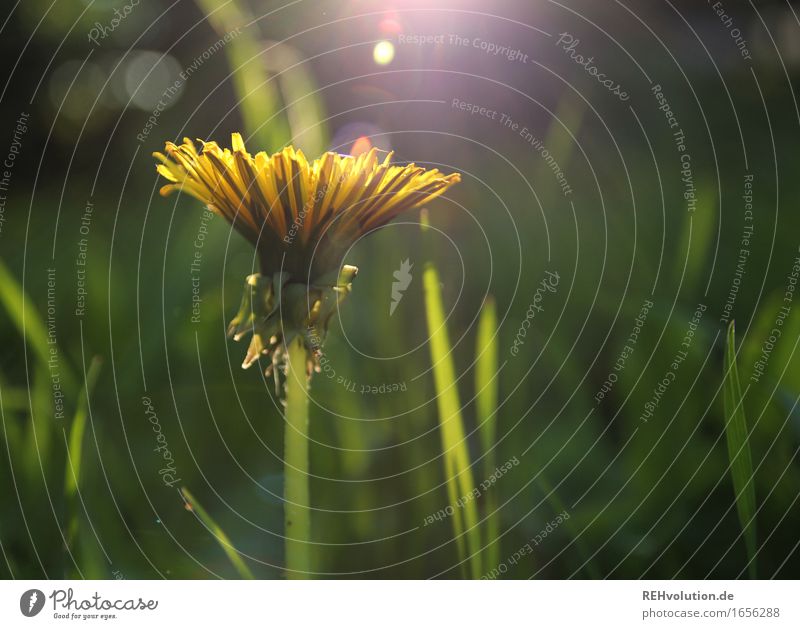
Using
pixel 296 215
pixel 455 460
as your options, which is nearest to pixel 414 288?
pixel 455 460

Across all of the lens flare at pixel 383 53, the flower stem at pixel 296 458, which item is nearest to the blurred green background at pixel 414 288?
the lens flare at pixel 383 53

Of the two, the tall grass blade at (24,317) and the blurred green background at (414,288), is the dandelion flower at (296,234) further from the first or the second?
the tall grass blade at (24,317)

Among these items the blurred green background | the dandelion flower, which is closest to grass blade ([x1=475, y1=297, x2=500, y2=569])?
the blurred green background

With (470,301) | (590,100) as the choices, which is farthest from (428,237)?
(590,100)

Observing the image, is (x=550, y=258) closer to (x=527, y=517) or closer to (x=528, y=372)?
(x=528, y=372)

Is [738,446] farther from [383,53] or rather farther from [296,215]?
[383,53]

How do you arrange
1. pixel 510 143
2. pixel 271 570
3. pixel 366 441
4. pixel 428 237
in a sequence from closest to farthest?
pixel 271 570 → pixel 366 441 → pixel 428 237 → pixel 510 143

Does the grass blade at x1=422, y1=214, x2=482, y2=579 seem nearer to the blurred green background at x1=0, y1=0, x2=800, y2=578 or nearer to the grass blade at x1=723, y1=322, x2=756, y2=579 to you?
the blurred green background at x1=0, y1=0, x2=800, y2=578
